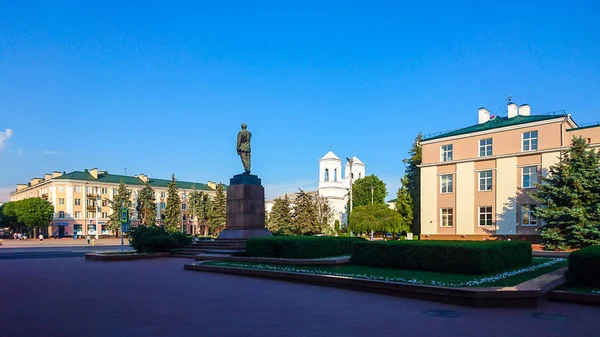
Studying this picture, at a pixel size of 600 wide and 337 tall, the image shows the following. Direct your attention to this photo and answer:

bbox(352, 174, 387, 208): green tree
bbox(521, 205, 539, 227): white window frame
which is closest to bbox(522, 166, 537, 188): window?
bbox(521, 205, 539, 227): white window frame

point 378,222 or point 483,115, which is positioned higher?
point 483,115

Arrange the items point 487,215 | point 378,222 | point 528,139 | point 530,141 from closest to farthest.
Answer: point 530,141 < point 528,139 < point 487,215 < point 378,222

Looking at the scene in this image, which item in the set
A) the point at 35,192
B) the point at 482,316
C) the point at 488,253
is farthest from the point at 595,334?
the point at 35,192

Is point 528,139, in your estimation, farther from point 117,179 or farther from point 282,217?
point 117,179

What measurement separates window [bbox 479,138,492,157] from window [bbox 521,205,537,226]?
5.23 m

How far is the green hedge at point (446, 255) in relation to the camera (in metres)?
11.2

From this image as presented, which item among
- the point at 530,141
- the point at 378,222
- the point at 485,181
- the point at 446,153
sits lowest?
the point at 378,222

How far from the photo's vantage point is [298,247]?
1541 cm

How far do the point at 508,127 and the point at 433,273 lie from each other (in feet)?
91.3

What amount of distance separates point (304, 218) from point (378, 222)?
7739 millimetres

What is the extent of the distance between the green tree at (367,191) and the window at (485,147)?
39112mm

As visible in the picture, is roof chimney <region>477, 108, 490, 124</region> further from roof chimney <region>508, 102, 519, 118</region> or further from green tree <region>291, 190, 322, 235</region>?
green tree <region>291, 190, 322, 235</region>

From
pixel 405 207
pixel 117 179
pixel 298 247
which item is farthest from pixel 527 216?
pixel 117 179

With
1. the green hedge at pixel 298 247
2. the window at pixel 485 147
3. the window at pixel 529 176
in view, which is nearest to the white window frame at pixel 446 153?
the window at pixel 485 147
